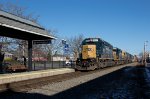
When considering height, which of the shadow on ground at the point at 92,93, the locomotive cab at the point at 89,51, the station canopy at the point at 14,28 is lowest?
the shadow on ground at the point at 92,93

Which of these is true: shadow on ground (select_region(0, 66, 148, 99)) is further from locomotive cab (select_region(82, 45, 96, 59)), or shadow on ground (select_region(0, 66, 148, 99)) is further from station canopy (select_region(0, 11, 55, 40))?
locomotive cab (select_region(82, 45, 96, 59))

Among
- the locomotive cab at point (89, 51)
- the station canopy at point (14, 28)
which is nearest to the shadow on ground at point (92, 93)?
the station canopy at point (14, 28)

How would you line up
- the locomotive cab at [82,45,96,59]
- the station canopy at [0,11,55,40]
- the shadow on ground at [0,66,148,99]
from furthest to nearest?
1. the locomotive cab at [82,45,96,59]
2. the station canopy at [0,11,55,40]
3. the shadow on ground at [0,66,148,99]

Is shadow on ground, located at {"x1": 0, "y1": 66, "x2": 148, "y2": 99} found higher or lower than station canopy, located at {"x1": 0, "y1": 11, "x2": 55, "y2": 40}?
lower

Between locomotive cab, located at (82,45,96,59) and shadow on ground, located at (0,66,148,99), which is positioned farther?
locomotive cab, located at (82,45,96,59)

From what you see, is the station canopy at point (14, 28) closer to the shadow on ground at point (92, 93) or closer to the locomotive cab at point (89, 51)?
the shadow on ground at point (92, 93)

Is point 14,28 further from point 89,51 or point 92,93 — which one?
point 89,51

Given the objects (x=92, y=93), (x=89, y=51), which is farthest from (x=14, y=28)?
(x=89, y=51)

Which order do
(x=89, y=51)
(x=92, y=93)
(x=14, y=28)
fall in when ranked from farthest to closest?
(x=89, y=51)
(x=14, y=28)
(x=92, y=93)

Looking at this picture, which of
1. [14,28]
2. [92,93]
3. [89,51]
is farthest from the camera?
[89,51]

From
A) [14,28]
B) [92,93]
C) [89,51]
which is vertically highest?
[14,28]

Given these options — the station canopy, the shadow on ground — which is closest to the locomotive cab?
the station canopy

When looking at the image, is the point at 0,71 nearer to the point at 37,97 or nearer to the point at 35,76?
the point at 35,76

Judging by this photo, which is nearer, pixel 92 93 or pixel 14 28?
pixel 92 93
